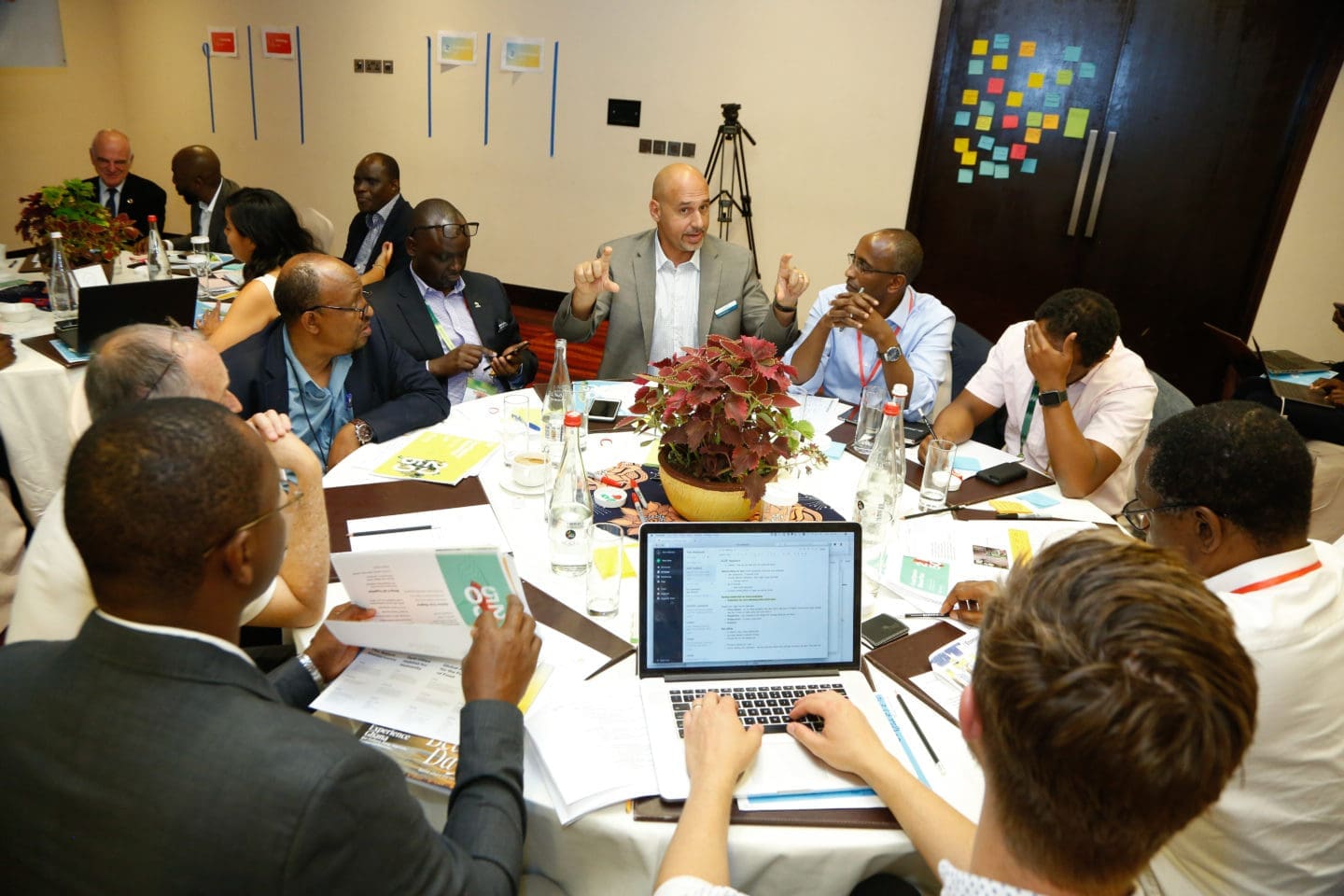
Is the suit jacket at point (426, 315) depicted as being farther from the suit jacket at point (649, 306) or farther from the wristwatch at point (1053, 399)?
the wristwatch at point (1053, 399)

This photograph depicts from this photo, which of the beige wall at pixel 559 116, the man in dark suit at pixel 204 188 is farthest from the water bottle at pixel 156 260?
the beige wall at pixel 559 116

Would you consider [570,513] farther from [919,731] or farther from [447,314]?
[447,314]

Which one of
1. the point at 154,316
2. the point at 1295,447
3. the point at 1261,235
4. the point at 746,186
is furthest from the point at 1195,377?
the point at 154,316

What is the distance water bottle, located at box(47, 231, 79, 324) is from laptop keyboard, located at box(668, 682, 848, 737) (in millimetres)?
3431

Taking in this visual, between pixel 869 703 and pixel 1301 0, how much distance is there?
16.8 ft

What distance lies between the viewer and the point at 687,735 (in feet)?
4.25

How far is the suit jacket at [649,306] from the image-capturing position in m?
3.48

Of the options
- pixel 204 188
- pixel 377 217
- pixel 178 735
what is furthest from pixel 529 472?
pixel 204 188

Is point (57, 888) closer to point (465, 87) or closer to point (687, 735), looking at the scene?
point (687, 735)

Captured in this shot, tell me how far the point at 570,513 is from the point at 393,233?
3.52m

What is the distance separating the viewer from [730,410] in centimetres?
178

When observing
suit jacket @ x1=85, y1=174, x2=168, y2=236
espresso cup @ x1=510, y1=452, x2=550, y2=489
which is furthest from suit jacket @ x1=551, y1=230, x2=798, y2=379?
suit jacket @ x1=85, y1=174, x2=168, y2=236

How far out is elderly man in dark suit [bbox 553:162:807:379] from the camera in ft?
11.1

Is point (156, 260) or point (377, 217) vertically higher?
point (377, 217)
